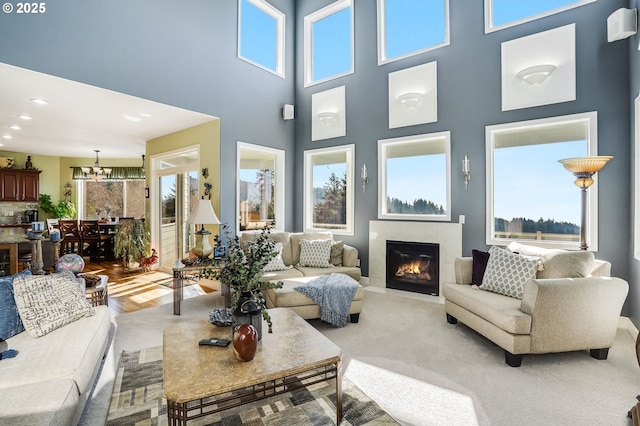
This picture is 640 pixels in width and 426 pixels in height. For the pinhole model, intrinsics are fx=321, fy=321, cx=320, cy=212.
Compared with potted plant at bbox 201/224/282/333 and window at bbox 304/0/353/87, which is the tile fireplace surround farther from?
potted plant at bbox 201/224/282/333

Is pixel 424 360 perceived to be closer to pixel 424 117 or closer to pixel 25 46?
pixel 424 117

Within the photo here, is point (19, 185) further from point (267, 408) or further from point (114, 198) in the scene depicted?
point (267, 408)

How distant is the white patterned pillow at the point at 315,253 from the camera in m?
4.84

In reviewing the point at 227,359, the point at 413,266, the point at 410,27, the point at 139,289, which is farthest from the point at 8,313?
the point at 410,27

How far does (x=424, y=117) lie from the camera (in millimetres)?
4930

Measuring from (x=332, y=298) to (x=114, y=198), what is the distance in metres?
8.79

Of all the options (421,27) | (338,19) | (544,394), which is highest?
(338,19)

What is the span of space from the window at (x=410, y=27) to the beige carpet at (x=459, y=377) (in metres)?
4.14

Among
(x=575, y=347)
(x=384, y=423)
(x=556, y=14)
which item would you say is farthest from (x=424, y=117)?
(x=384, y=423)

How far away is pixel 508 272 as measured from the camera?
3.25m

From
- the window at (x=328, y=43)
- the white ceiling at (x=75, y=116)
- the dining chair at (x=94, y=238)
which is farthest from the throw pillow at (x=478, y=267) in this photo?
the dining chair at (x=94, y=238)

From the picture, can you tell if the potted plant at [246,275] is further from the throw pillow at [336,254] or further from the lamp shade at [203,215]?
the throw pillow at [336,254]

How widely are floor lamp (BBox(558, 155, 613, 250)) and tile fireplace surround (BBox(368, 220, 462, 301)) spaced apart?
1.38m

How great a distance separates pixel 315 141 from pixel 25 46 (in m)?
4.10
